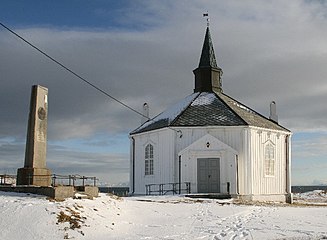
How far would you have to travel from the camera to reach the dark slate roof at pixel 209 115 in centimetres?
3109

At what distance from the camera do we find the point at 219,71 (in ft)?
121

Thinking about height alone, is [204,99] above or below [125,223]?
above

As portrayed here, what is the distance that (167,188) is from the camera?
31.3 m

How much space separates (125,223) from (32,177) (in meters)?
4.57

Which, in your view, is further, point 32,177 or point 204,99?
point 204,99

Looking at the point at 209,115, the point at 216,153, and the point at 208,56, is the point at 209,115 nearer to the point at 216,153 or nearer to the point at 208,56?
the point at 216,153

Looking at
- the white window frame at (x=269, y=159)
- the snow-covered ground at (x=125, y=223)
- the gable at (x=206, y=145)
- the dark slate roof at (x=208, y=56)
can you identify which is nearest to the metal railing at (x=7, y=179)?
the snow-covered ground at (x=125, y=223)

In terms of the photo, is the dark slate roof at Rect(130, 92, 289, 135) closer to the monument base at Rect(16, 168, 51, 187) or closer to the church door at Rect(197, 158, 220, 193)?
the church door at Rect(197, 158, 220, 193)

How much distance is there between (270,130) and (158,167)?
783 cm

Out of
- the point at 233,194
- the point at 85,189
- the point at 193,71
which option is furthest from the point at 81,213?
the point at 193,71

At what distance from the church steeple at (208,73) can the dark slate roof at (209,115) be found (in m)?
0.73

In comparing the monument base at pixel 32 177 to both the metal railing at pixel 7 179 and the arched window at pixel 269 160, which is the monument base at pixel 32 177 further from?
the arched window at pixel 269 160

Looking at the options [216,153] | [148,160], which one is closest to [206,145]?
[216,153]

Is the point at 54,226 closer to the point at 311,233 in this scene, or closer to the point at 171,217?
the point at 171,217
